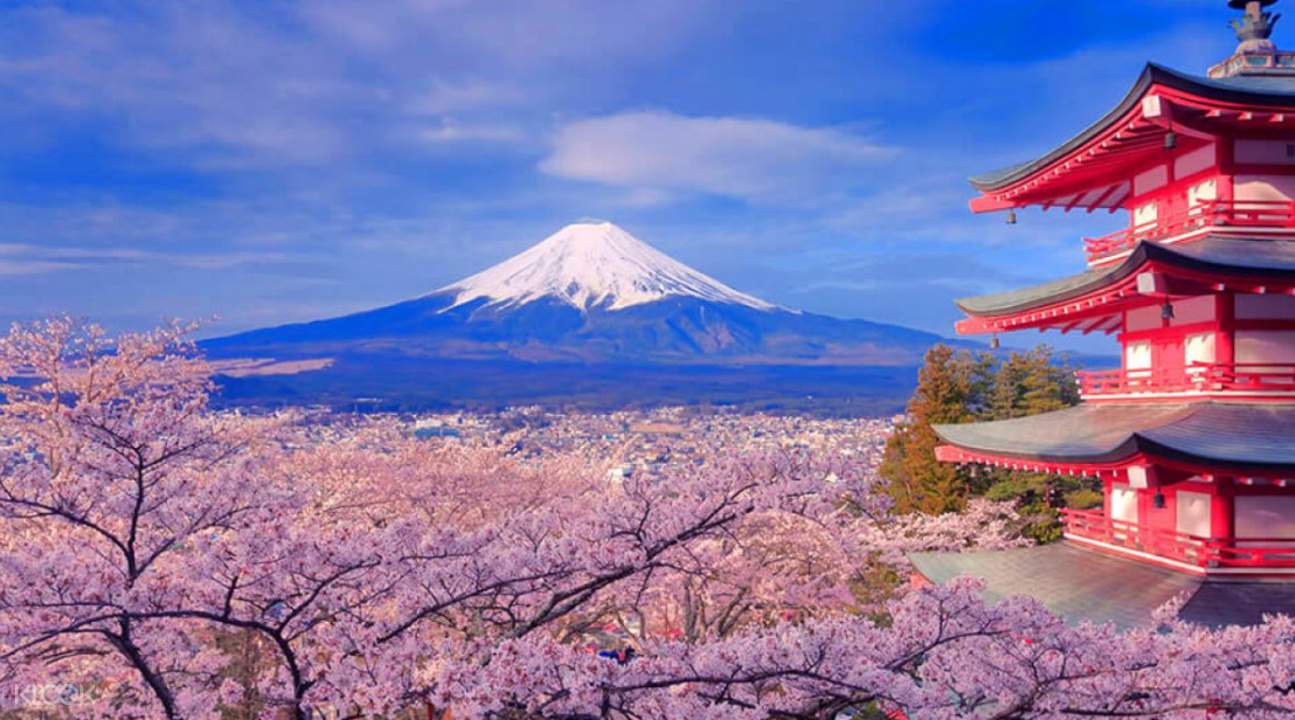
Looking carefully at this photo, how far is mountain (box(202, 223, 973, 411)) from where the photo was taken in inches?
3002

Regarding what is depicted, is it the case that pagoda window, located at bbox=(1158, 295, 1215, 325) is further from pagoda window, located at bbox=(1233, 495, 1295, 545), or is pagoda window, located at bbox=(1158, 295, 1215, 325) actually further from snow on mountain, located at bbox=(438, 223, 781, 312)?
snow on mountain, located at bbox=(438, 223, 781, 312)

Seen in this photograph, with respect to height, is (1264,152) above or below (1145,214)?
above

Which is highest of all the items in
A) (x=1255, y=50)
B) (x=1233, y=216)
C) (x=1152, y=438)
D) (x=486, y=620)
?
(x=1255, y=50)

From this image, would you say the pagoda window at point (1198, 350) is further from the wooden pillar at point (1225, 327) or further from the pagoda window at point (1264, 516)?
the pagoda window at point (1264, 516)

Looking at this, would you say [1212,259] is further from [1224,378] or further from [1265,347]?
[1265,347]

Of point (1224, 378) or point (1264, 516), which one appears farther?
point (1224, 378)

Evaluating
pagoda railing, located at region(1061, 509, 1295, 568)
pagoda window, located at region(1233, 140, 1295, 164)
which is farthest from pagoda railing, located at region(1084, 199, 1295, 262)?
pagoda railing, located at region(1061, 509, 1295, 568)

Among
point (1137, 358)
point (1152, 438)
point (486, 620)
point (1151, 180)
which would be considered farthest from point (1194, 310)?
point (486, 620)

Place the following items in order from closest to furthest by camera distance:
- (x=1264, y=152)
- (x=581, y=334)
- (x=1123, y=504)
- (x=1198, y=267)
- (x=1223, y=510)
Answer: (x=1198, y=267) → (x=1223, y=510) → (x=1264, y=152) → (x=1123, y=504) → (x=581, y=334)

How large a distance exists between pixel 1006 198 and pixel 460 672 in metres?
9.62

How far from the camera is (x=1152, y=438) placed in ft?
24.0

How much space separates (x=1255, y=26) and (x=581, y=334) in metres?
86.5

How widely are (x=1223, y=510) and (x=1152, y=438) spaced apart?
3.73 feet

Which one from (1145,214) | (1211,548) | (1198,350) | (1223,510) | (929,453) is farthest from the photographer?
(929,453)
